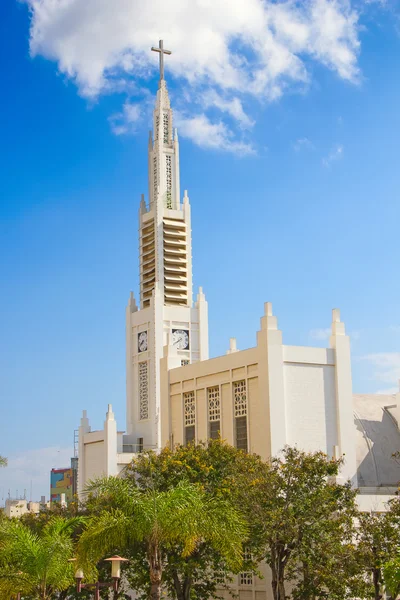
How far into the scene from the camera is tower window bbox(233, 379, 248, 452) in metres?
45.0

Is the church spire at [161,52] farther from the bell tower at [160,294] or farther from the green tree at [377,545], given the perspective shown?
the green tree at [377,545]

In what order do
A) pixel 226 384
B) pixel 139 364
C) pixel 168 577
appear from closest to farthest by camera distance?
pixel 168 577 → pixel 226 384 → pixel 139 364

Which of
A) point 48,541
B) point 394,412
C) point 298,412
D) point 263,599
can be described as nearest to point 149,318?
point 394,412

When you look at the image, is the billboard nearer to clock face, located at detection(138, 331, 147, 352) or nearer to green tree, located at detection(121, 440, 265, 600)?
clock face, located at detection(138, 331, 147, 352)

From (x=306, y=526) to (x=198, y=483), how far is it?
4212 millimetres

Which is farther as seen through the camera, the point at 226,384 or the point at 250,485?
the point at 226,384

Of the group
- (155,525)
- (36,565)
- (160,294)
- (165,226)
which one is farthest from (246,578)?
(165,226)

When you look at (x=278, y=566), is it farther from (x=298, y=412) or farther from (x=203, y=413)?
(x=203, y=413)

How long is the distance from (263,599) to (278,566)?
7.39m

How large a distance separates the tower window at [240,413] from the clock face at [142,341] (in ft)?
103

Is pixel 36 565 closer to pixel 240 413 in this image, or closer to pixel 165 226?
pixel 240 413

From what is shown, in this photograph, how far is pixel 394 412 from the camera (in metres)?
53.7

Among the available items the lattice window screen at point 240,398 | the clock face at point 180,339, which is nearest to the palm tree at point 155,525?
the lattice window screen at point 240,398

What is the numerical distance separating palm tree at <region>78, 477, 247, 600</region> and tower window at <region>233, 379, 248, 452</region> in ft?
61.8
